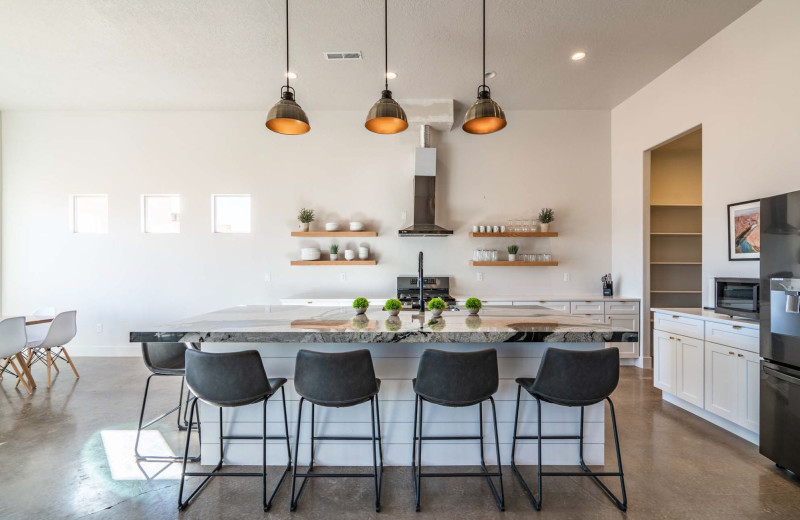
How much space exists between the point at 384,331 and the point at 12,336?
397cm

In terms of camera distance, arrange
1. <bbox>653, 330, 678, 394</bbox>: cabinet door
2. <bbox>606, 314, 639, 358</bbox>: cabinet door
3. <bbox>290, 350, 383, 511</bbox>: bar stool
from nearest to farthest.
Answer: <bbox>290, 350, 383, 511</bbox>: bar stool
<bbox>653, 330, 678, 394</bbox>: cabinet door
<bbox>606, 314, 639, 358</bbox>: cabinet door

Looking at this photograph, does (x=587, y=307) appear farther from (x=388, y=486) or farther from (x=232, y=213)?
(x=232, y=213)

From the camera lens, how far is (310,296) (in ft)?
15.8

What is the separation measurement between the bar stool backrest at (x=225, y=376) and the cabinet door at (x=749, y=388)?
3.30 m

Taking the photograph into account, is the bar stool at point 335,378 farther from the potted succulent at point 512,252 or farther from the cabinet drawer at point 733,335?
the potted succulent at point 512,252

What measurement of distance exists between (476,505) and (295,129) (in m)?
2.72

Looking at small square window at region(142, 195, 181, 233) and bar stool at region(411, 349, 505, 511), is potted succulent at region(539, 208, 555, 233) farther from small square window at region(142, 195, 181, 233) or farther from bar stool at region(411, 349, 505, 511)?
small square window at region(142, 195, 181, 233)

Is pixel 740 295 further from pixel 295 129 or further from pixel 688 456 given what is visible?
pixel 295 129

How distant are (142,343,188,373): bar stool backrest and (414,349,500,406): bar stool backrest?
173 centimetres

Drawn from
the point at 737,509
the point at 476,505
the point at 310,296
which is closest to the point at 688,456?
the point at 737,509

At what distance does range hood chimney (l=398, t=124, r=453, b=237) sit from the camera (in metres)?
4.55

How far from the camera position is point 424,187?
4.61m

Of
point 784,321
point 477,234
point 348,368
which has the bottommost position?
point 348,368

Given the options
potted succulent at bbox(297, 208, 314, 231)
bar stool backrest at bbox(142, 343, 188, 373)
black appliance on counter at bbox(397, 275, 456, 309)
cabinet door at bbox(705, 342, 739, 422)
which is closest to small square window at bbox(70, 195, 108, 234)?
potted succulent at bbox(297, 208, 314, 231)
